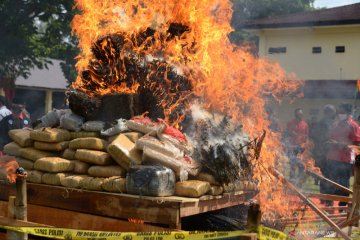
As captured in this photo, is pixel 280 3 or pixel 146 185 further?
pixel 280 3

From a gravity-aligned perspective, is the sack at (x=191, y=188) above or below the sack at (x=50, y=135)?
below

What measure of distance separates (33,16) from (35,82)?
9.29 meters

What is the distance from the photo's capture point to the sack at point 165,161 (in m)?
4.79

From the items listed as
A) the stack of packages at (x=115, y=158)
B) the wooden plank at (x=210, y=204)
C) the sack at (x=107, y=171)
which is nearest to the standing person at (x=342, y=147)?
the wooden plank at (x=210, y=204)

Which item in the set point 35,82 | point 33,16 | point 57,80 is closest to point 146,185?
point 33,16

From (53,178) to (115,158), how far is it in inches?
27.8

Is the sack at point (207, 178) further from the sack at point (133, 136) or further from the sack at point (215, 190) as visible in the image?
the sack at point (133, 136)

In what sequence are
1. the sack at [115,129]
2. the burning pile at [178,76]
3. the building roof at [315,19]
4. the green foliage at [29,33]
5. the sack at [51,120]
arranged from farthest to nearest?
1. the building roof at [315,19]
2. the green foliage at [29,33]
3. the sack at [51,120]
4. the burning pile at [178,76]
5. the sack at [115,129]

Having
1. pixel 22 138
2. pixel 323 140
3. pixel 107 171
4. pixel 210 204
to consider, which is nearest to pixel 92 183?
pixel 107 171

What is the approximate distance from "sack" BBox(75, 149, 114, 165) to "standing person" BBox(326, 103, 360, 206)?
21.4 ft

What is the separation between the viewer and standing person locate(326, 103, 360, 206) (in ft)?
33.1

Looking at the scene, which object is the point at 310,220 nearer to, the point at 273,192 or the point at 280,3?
the point at 273,192

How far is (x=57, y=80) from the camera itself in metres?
30.5

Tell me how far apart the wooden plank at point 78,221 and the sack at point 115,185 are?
285 mm
